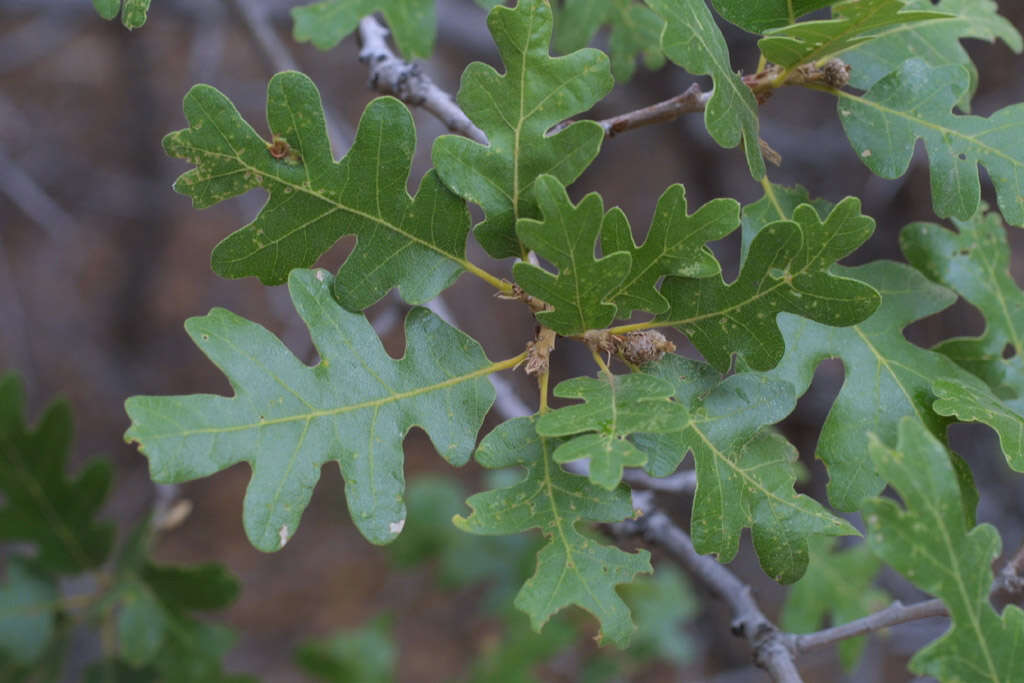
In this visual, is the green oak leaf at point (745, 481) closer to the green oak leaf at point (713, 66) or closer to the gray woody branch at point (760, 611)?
the gray woody branch at point (760, 611)

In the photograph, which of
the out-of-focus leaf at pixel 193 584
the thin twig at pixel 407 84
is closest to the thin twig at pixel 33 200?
the out-of-focus leaf at pixel 193 584

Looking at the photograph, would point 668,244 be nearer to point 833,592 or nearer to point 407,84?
point 407,84

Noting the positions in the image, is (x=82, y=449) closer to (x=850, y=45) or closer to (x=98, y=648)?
(x=98, y=648)

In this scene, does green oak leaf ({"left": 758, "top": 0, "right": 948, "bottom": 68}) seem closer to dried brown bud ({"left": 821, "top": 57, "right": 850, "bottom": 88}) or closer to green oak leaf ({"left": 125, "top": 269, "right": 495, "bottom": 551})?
dried brown bud ({"left": 821, "top": 57, "right": 850, "bottom": 88})

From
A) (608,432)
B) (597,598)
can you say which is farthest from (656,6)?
(597,598)

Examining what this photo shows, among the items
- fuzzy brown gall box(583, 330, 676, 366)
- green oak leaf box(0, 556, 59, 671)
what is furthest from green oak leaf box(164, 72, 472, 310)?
green oak leaf box(0, 556, 59, 671)
